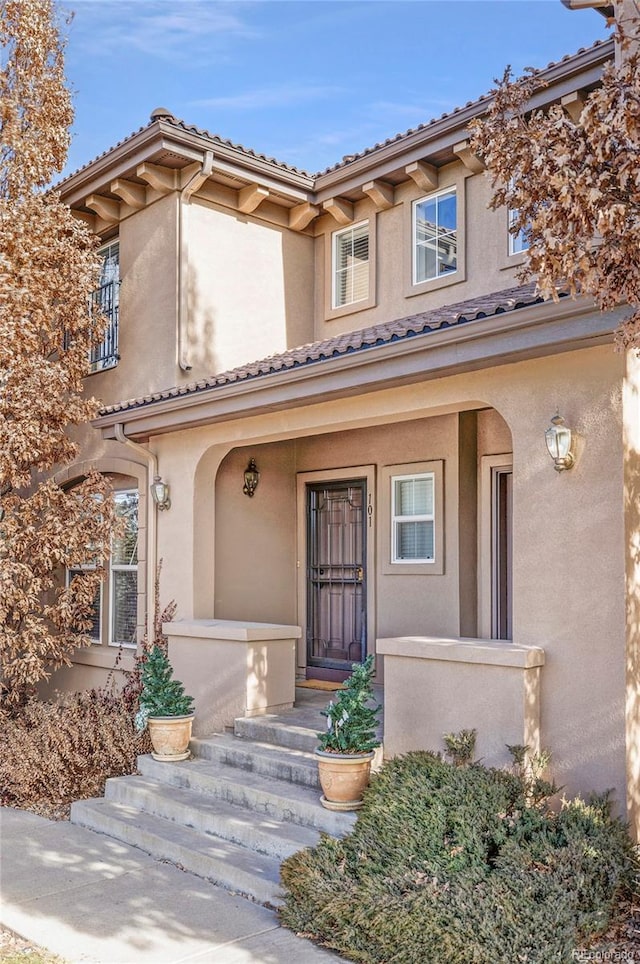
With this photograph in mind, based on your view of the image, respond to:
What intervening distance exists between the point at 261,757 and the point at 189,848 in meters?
1.14

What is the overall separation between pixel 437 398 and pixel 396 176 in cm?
431

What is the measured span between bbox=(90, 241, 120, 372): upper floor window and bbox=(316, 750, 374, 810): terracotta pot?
689cm

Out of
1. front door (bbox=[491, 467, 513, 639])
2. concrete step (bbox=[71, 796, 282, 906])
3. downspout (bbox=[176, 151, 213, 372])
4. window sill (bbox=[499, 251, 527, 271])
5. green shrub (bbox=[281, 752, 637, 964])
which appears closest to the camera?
green shrub (bbox=[281, 752, 637, 964])

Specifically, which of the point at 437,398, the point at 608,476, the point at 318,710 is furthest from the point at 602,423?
the point at 318,710

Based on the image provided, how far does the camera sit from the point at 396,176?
397 inches

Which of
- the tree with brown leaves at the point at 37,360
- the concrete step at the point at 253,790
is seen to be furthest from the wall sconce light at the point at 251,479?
the concrete step at the point at 253,790

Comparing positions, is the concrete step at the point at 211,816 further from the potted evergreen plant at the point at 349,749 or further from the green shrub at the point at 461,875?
the green shrub at the point at 461,875

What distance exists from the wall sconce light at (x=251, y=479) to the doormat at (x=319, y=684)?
244 cm

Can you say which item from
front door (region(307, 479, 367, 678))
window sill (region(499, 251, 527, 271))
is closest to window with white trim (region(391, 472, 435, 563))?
front door (region(307, 479, 367, 678))

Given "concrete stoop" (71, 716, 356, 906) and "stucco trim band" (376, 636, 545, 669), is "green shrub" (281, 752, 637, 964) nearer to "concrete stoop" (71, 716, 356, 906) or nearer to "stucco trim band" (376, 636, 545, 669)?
"concrete stoop" (71, 716, 356, 906)

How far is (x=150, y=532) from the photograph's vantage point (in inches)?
397

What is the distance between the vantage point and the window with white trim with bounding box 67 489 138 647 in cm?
1093

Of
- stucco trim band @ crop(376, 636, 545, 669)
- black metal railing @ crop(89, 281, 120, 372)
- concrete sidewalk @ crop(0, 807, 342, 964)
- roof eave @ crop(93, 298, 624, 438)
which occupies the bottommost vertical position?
concrete sidewalk @ crop(0, 807, 342, 964)

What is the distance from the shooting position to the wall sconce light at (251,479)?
33.4ft
